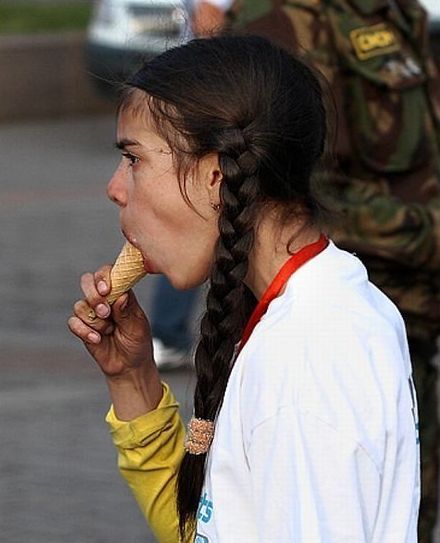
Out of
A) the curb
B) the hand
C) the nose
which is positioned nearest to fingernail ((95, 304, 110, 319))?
the hand

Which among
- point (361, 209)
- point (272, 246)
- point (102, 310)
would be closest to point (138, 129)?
point (272, 246)

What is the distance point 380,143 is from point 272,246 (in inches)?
59.9

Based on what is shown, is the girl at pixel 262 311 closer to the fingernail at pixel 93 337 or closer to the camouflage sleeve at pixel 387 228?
the fingernail at pixel 93 337

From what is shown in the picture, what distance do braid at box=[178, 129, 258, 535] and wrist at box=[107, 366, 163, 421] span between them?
19cm

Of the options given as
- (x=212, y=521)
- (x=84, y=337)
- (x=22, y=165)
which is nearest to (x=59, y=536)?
(x=84, y=337)

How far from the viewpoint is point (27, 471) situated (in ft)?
18.7

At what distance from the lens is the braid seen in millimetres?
2150

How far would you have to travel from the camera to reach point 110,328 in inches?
99.4

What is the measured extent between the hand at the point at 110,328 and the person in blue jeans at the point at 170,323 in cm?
439

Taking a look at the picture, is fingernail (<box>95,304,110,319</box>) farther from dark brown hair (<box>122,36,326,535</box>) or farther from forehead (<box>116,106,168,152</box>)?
forehead (<box>116,106,168,152</box>)

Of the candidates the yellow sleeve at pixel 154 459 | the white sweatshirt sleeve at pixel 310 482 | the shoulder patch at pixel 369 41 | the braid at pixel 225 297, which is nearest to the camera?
the white sweatshirt sleeve at pixel 310 482

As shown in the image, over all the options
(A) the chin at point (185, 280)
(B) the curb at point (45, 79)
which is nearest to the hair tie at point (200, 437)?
(A) the chin at point (185, 280)

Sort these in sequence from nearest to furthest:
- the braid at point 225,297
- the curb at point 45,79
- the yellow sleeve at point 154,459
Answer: the braid at point 225,297 → the yellow sleeve at point 154,459 → the curb at point 45,79

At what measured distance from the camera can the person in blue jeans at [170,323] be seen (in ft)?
22.9
